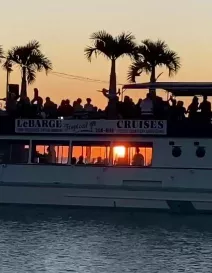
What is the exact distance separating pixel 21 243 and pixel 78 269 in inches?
174

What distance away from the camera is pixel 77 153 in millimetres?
33719

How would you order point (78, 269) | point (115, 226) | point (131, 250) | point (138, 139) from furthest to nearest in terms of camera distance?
point (138, 139)
point (115, 226)
point (131, 250)
point (78, 269)

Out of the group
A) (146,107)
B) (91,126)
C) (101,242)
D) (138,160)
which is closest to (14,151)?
(91,126)

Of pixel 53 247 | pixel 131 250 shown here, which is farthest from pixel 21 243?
pixel 131 250

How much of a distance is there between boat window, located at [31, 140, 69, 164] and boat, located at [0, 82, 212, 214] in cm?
3

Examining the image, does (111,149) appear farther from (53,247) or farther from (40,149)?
(53,247)

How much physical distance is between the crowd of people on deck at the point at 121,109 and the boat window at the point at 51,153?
874 mm

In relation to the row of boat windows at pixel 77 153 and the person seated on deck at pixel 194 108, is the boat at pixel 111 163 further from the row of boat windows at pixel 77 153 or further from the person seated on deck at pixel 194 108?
the person seated on deck at pixel 194 108

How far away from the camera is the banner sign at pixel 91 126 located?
1299 inches

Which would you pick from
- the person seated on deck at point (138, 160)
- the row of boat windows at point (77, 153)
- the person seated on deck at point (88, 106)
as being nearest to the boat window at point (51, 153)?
the row of boat windows at point (77, 153)

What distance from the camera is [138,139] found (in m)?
33.2

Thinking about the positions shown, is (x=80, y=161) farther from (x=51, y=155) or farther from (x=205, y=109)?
(x=205, y=109)

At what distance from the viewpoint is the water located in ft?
78.6

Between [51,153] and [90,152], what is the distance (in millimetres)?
1274
